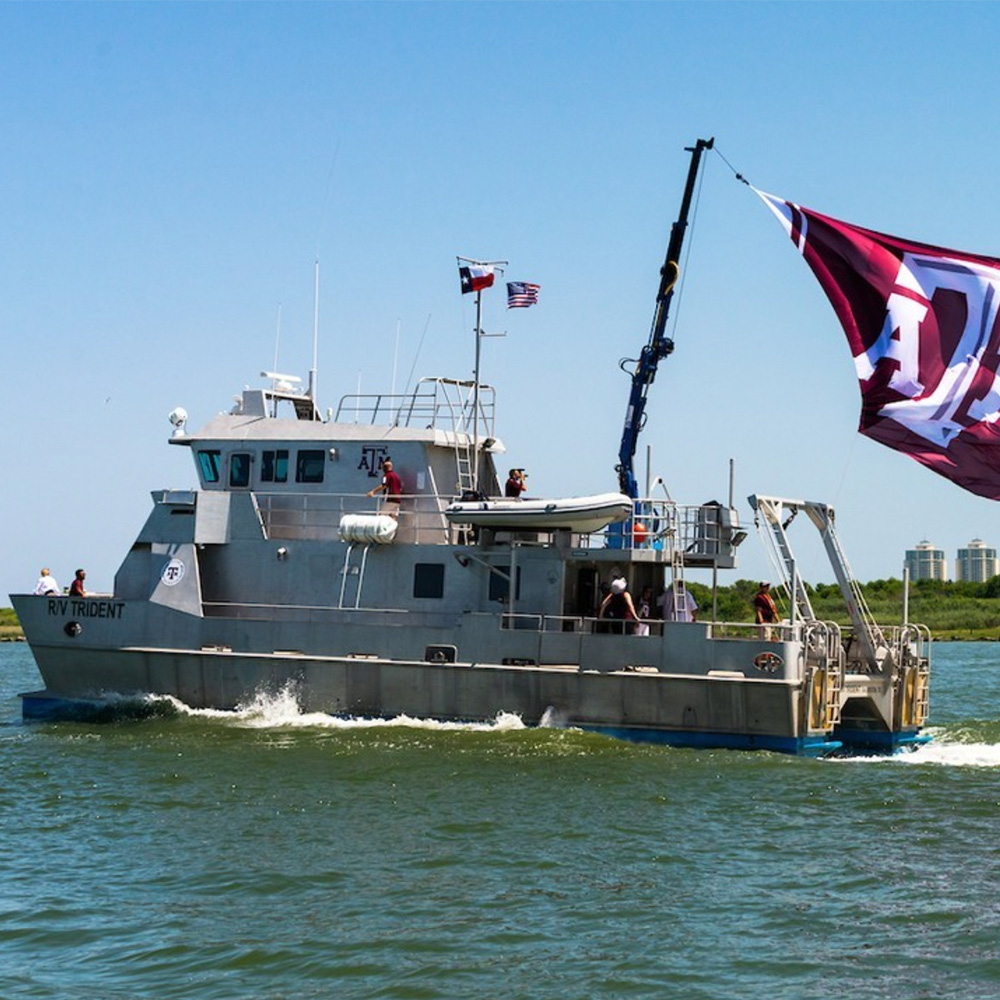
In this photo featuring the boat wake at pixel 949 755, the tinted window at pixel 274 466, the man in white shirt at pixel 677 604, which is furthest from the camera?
the tinted window at pixel 274 466

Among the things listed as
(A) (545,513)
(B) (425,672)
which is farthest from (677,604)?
(B) (425,672)

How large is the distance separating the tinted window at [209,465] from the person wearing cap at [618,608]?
267 inches

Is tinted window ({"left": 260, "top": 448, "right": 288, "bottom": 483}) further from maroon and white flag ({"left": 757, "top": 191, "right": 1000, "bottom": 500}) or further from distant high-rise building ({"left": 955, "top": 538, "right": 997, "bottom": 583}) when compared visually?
distant high-rise building ({"left": 955, "top": 538, "right": 997, "bottom": 583})

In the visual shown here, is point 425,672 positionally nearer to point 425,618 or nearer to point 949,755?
point 425,618

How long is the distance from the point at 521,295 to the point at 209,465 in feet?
18.4

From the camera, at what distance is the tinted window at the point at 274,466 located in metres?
25.1

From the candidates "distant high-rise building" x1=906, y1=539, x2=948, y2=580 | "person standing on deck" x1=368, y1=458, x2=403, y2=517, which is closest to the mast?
"person standing on deck" x1=368, y1=458, x2=403, y2=517

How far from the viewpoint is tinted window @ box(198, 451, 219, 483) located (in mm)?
25606

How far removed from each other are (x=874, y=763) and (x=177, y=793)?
9.07 meters

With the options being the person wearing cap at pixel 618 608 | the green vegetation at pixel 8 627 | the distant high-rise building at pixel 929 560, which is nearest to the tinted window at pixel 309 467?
the person wearing cap at pixel 618 608

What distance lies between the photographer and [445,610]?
77.3ft

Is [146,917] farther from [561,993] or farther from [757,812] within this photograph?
[757,812]

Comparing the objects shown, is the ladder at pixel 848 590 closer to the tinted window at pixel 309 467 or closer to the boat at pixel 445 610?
the boat at pixel 445 610

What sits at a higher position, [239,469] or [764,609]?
[239,469]
